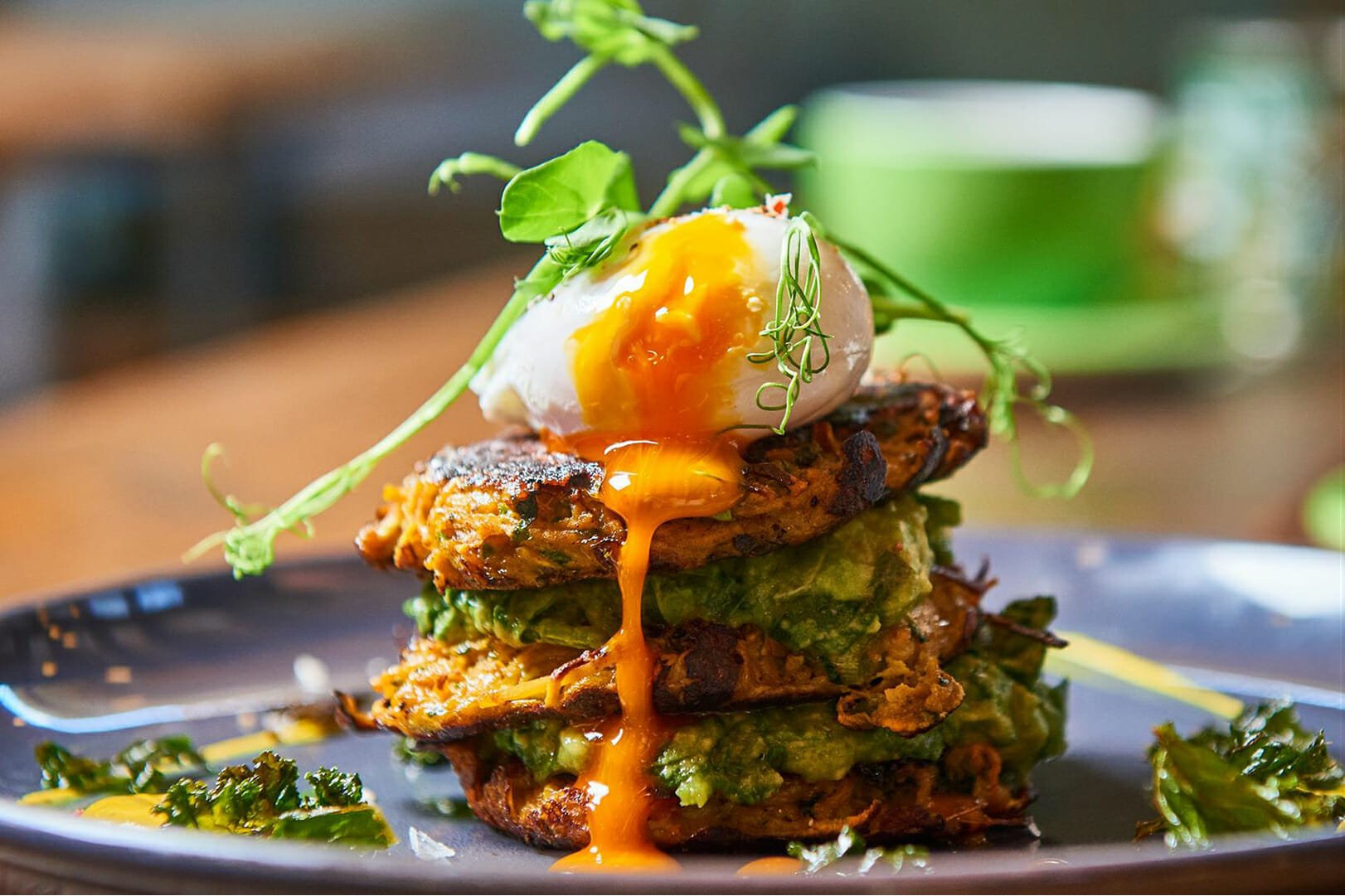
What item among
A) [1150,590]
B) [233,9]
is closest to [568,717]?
[1150,590]

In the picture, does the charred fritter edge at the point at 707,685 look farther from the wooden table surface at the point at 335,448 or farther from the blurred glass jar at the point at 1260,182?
the blurred glass jar at the point at 1260,182

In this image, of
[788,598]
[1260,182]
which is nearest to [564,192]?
[788,598]

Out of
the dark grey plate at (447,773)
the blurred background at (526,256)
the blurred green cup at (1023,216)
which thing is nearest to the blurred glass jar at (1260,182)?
the blurred background at (526,256)

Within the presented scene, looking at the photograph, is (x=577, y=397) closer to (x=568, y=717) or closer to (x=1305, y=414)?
(x=568, y=717)

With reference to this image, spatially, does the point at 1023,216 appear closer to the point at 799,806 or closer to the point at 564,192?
the point at 564,192

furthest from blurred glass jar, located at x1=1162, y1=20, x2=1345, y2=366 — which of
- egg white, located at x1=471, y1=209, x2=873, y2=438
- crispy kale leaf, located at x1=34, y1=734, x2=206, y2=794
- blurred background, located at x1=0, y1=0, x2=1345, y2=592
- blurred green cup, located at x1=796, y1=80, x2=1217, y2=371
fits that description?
crispy kale leaf, located at x1=34, y1=734, x2=206, y2=794

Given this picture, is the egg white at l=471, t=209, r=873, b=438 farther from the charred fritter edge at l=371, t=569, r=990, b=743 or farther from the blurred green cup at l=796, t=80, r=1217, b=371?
the blurred green cup at l=796, t=80, r=1217, b=371
